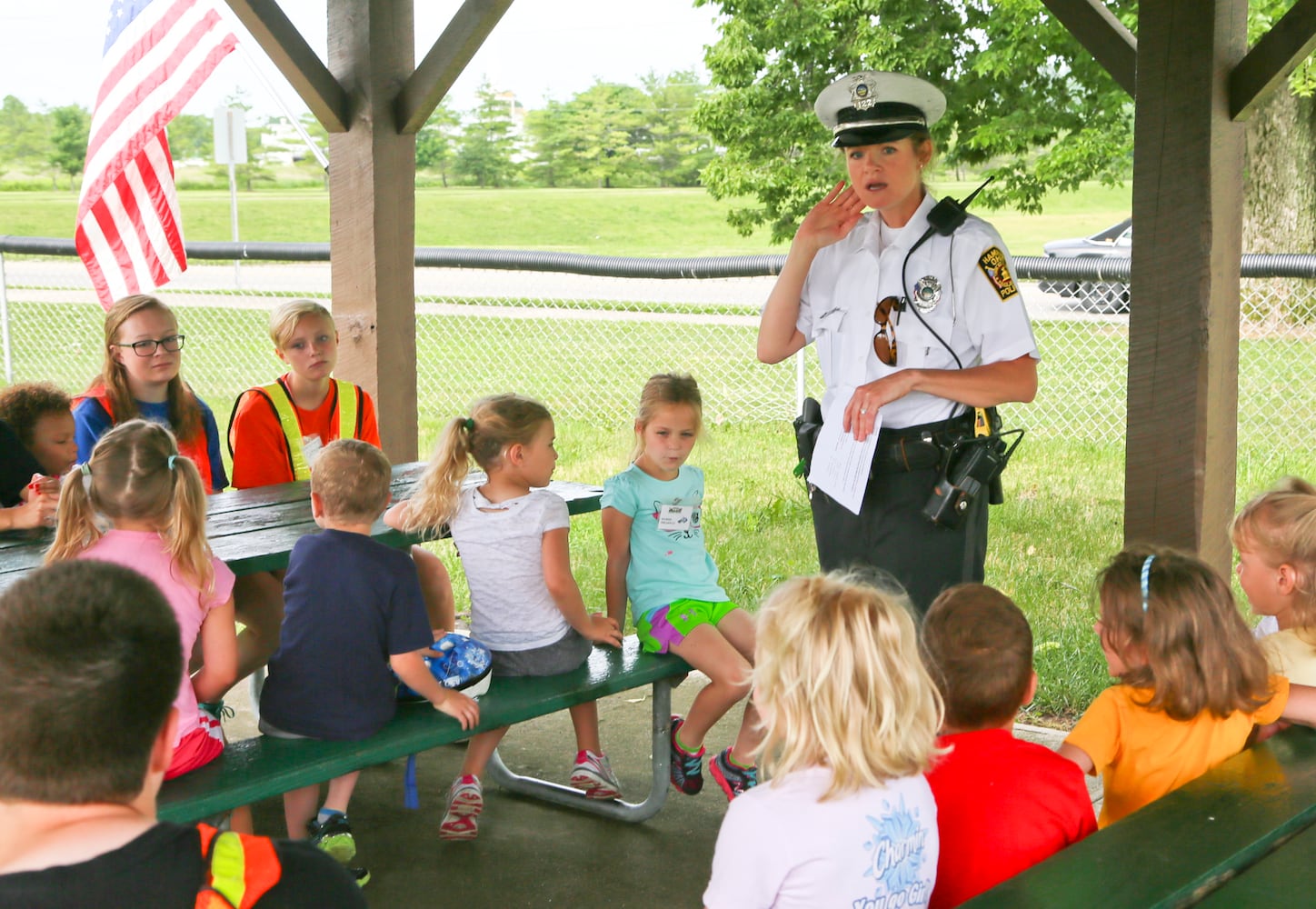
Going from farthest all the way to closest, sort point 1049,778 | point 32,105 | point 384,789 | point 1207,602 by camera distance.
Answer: point 32,105 → point 384,789 → point 1207,602 → point 1049,778

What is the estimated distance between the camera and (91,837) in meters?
1.27

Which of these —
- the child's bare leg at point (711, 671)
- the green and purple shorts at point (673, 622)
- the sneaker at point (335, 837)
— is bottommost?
the sneaker at point (335, 837)

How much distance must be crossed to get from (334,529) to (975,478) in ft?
4.61

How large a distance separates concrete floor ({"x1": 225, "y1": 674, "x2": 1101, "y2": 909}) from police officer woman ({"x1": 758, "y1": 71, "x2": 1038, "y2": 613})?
877mm

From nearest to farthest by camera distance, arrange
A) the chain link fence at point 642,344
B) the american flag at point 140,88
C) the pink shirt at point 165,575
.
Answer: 1. the pink shirt at point 165,575
2. the american flag at point 140,88
3. the chain link fence at point 642,344

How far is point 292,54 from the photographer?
14.5 ft

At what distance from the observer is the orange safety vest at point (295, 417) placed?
411 cm

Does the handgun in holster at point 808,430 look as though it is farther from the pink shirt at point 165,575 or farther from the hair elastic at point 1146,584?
the pink shirt at point 165,575

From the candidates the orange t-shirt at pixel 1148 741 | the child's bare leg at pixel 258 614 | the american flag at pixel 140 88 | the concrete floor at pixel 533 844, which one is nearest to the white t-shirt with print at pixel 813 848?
the orange t-shirt at pixel 1148 741

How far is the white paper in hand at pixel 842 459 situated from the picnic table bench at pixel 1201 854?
3.61ft

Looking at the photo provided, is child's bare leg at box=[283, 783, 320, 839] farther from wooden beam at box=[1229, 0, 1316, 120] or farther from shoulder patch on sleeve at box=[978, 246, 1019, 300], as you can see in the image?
wooden beam at box=[1229, 0, 1316, 120]

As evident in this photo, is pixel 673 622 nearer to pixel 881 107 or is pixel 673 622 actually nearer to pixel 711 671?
pixel 711 671

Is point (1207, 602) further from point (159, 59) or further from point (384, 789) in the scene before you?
point (159, 59)

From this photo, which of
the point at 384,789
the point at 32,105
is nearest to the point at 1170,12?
the point at 384,789
